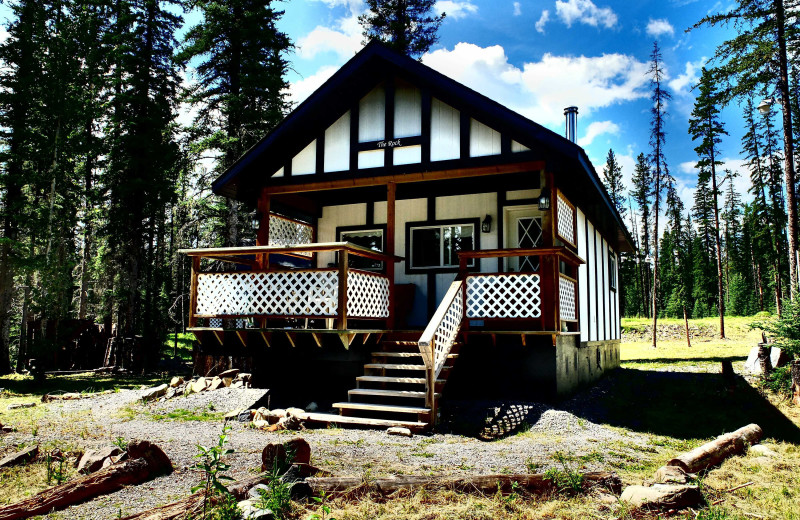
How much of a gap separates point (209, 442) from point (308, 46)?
67.6 feet

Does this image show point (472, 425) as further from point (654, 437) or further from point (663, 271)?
point (663, 271)

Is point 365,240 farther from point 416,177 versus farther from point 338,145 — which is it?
point 416,177

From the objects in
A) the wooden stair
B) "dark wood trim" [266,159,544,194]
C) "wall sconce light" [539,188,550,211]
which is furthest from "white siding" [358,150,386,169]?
the wooden stair

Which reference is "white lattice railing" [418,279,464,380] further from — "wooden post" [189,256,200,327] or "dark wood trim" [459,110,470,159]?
"wooden post" [189,256,200,327]

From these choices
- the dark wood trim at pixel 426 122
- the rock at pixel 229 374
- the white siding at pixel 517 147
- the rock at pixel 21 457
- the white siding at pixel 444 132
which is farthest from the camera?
the rock at pixel 229 374

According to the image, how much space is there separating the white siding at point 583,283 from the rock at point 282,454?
870 cm

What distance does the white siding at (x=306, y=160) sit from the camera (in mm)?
12161

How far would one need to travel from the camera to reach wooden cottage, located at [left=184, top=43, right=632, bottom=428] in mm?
9773

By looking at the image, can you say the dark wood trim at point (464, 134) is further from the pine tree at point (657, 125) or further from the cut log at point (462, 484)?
the pine tree at point (657, 125)

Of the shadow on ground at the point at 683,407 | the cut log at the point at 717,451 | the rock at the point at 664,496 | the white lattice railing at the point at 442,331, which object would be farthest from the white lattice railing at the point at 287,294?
the rock at the point at 664,496

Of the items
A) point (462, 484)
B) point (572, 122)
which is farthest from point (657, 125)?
point (462, 484)

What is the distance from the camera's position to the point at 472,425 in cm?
866

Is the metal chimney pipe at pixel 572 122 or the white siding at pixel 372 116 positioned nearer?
the white siding at pixel 372 116

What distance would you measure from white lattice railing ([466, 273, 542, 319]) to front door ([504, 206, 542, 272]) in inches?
80.8
